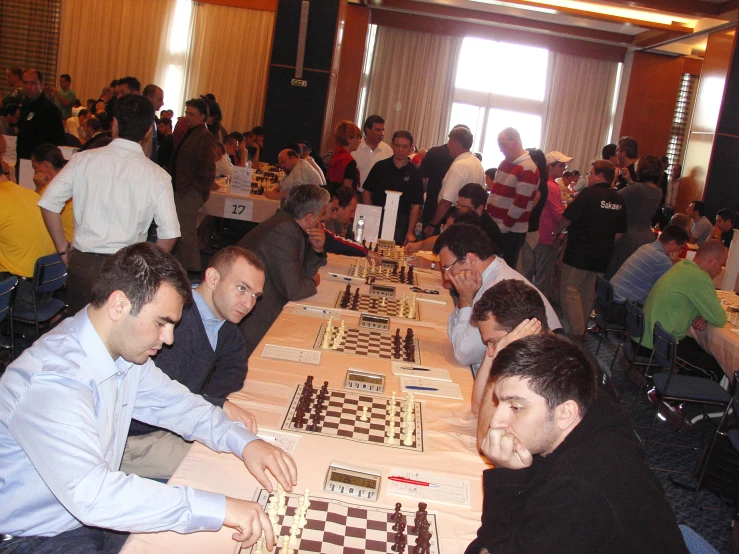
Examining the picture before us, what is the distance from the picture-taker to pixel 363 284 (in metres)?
4.36

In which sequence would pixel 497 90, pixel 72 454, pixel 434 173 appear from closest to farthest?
pixel 72 454, pixel 434 173, pixel 497 90

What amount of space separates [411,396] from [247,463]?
0.75m

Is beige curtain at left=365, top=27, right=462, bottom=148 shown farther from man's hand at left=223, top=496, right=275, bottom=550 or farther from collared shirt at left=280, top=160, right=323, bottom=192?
man's hand at left=223, top=496, right=275, bottom=550

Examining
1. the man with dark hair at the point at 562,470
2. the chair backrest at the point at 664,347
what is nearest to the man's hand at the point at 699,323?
the chair backrest at the point at 664,347

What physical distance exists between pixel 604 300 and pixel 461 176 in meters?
1.61

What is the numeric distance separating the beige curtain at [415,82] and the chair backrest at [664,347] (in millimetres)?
9839

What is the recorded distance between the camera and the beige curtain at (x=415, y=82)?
513 inches

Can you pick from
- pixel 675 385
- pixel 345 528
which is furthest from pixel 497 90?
pixel 345 528

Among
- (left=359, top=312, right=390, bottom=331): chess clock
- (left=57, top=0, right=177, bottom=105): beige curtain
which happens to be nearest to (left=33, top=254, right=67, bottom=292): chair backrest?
(left=359, top=312, right=390, bottom=331): chess clock

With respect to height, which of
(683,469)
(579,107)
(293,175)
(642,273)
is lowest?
(683,469)

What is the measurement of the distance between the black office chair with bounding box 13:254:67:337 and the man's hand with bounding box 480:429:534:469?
2.85 meters

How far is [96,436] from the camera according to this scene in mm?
1438

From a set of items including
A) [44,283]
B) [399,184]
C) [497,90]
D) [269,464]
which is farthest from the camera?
[497,90]

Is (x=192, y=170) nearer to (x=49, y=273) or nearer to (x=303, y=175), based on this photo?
(x=303, y=175)
